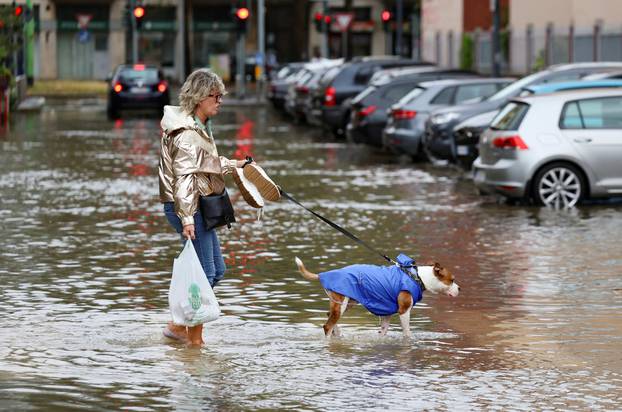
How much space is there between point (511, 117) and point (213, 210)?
10164 millimetres

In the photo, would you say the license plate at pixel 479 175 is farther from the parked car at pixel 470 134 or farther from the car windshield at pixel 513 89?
the car windshield at pixel 513 89

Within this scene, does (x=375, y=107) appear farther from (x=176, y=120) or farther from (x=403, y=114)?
(x=176, y=120)

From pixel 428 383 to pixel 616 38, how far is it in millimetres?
34500

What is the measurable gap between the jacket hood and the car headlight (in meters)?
16.0

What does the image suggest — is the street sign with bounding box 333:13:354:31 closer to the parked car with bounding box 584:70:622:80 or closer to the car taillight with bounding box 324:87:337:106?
the car taillight with bounding box 324:87:337:106

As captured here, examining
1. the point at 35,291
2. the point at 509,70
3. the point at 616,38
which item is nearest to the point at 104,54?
the point at 509,70

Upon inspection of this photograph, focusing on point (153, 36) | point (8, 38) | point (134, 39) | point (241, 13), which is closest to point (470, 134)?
point (8, 38)

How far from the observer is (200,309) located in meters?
10.1

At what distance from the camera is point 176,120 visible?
33.8 ft

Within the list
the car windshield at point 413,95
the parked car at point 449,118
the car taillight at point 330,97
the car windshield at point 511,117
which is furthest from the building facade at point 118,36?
the car windshield at point 511,117

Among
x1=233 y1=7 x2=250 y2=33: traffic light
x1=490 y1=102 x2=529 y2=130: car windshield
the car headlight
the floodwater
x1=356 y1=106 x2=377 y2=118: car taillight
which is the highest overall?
x1=233 y1=7 x2=250 y2=33: traffic light

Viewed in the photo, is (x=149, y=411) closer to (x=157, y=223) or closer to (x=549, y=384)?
(x=549, y=384)

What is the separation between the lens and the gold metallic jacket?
10.1 metres

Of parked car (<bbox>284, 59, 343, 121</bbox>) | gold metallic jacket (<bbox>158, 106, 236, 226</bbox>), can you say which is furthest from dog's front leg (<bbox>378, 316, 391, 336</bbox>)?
parked car (<bbox>284, 59, 343, 121</bbox>)
